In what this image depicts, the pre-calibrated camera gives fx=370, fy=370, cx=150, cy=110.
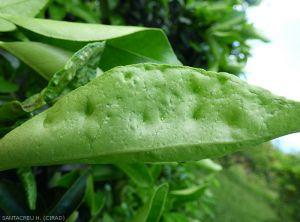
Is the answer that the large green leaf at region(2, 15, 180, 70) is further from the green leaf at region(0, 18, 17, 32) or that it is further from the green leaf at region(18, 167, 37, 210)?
the green leaf at region(18, 167, 37, 210)

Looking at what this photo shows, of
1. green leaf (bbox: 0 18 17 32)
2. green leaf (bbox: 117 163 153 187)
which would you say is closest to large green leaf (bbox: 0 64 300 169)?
green leaf (bbox: 0 18 17 32)

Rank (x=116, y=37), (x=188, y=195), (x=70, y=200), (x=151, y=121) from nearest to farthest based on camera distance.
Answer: (x=151, y=121)
(x=116, y=37)
(x=70, y=200)
(x=188, y=195)

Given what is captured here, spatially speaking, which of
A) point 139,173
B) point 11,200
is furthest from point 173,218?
point 11,200

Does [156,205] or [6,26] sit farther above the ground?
[6,26]

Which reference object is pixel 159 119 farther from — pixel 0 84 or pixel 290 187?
pixel 290 187

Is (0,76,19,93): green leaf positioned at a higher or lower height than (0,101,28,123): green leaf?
lower

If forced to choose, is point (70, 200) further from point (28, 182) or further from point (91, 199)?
point (28, 182)

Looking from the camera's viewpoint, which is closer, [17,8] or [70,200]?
[17,8]

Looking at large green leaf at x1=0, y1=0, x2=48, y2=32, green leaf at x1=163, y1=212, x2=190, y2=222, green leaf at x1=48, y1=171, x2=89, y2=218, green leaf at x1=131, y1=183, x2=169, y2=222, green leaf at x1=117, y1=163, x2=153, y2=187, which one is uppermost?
large green leaf at x1=0, y1=0, x2=48, y2=32
